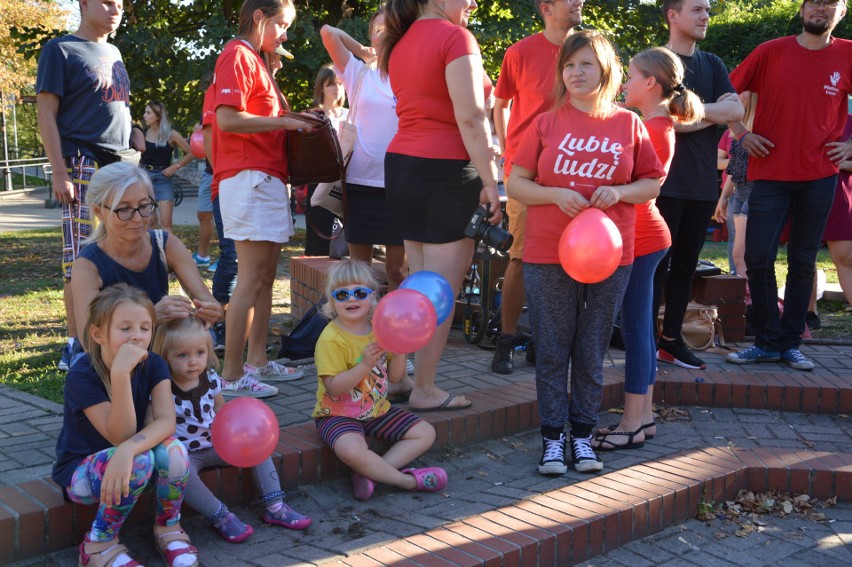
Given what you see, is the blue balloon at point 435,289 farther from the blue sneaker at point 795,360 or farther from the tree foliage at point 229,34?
the tree foliage at point 229,34

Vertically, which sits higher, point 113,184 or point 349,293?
point 113,184

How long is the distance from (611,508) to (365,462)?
3.28 ft

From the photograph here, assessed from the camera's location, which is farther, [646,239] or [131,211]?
[646,239]

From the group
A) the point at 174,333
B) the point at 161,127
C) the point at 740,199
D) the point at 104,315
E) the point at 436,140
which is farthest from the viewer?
the point at 161,127

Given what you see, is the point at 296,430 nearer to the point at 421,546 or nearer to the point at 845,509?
the point at 421,546

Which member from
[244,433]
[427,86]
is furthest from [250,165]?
[244,433]

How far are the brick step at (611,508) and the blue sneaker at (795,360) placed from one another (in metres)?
1.36

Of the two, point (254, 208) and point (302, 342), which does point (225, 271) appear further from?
point (254, 208)

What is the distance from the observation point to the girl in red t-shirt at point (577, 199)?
12.4 feet

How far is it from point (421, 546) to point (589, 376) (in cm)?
126

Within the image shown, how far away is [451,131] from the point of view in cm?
412

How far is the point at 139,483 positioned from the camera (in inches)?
114

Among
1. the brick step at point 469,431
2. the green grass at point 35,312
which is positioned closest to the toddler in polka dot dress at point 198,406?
the brick step at point 469,431

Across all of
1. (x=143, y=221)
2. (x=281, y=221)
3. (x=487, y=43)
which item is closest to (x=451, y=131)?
(x=281, y=221)
